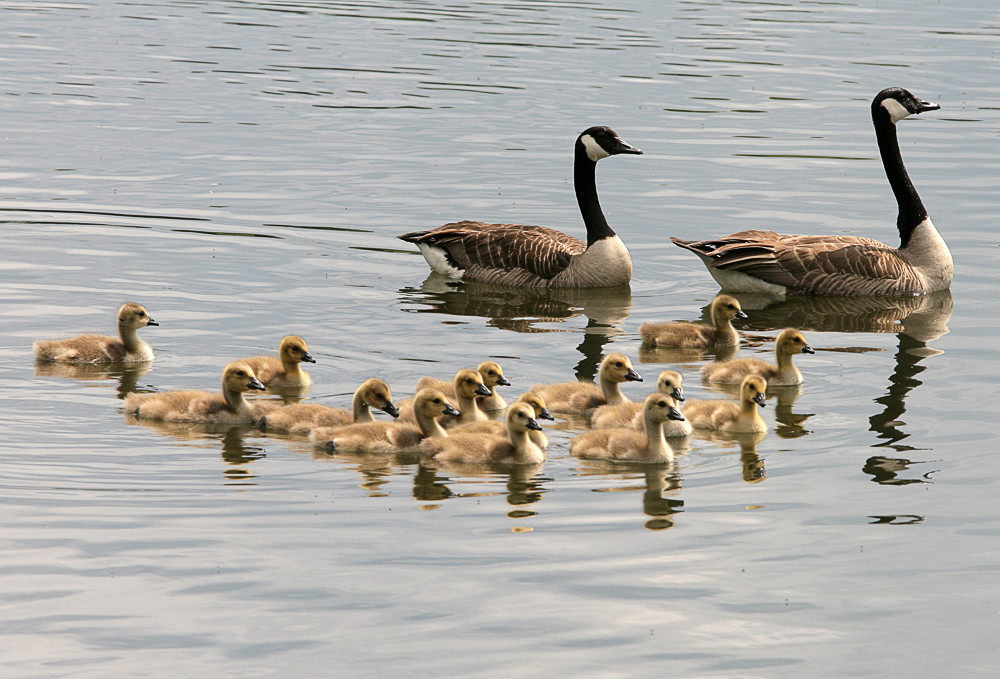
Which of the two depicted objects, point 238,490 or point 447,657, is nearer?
point 447,657

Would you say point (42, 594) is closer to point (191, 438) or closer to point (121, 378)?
point (191, 438)

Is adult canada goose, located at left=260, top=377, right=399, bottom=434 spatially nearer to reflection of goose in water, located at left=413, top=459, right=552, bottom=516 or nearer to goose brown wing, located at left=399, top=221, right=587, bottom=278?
reflection of goose in water, located at left=413, top=459, right=552, bottom=516

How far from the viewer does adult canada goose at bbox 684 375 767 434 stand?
40.1ft

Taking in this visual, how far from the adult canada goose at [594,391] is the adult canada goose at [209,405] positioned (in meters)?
2.63

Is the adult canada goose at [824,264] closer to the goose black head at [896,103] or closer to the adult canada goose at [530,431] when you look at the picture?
the goose black head at [896,103]

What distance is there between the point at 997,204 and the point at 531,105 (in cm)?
1121

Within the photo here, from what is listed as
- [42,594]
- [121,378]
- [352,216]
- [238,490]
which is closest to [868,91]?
[352,216]

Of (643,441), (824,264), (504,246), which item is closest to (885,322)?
(824,264)

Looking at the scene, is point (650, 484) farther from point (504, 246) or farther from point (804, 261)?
point (504, 246)

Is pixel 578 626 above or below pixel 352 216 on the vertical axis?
below

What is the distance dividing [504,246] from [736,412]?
274 inches

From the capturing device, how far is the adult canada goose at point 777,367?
13750mm

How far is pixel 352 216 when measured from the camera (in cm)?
2145

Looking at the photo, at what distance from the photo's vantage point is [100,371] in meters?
14.0
